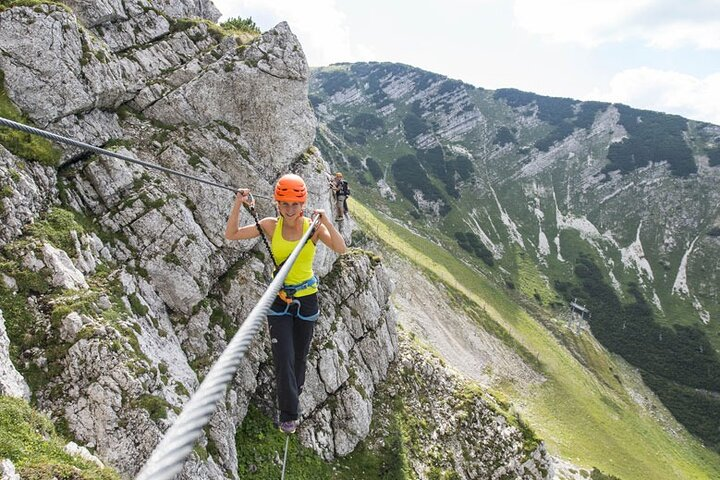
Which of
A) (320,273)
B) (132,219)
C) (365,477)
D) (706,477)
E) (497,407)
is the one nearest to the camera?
(132,219)

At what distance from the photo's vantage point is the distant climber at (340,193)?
35.6m

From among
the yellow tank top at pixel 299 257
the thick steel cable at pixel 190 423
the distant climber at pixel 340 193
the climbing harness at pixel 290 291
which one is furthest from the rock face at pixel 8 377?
the distant climber at pixel 340 193

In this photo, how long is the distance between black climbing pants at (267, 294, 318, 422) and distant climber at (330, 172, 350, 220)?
25.9m

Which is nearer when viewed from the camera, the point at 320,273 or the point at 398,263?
the point at 320,273

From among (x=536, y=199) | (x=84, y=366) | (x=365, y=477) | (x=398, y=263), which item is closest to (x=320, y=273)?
(x=365, y=477)

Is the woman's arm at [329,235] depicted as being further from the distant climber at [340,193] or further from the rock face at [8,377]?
the distant climber at [340,193]

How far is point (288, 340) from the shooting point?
9.21 metres

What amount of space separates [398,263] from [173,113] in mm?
69924

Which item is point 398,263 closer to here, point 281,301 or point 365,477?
point 365,477

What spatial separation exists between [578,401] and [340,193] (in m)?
69.2

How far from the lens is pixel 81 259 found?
17.9 meters

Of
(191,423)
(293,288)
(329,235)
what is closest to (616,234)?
(329,235)

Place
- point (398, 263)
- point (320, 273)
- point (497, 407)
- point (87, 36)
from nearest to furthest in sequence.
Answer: point (87, 36) → point (320, 273) → point (497, 407) → point (398, 263)

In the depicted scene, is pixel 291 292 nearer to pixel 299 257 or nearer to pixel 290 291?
pixel 290 291
